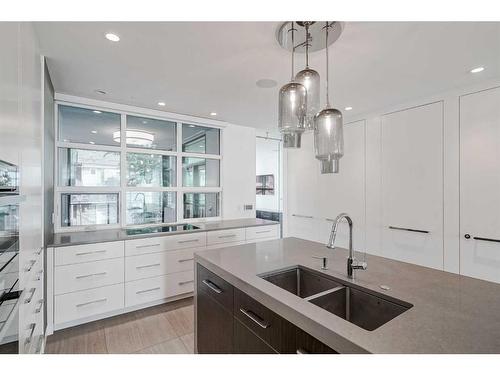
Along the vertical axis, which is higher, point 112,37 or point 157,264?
point 112,37

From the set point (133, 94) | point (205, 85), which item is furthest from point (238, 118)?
point (133, 94)

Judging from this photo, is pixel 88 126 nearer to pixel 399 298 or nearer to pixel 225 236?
pixel 225 236

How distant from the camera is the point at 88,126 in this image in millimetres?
3084

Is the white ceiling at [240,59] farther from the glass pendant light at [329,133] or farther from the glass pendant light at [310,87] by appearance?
the glass pendant light at [329,133]

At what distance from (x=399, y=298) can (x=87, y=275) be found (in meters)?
2.64

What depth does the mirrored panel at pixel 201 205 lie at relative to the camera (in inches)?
150

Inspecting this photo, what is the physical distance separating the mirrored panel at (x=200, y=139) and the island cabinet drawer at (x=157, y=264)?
1605mm

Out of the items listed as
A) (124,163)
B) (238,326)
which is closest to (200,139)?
(124,163)

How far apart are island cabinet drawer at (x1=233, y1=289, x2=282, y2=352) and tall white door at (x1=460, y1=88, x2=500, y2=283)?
2.59 meters

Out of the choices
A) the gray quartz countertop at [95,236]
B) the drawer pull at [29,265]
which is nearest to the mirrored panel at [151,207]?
the gray quartz countertop at [95,236]

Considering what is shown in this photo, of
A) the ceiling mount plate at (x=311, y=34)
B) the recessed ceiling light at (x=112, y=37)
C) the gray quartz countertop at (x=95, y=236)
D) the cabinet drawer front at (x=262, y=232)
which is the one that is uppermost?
the recessed ceiling light at (x=112, y=37)

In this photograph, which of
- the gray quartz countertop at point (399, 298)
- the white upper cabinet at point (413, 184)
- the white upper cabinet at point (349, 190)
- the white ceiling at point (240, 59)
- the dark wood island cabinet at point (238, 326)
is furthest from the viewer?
the white upper cabinet at point (349, 190)

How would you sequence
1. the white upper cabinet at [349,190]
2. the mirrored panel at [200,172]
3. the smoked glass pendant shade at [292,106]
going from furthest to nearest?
the mirrored panel at [200,172], the white upper cabinet at [349,190], the smoked glass pendant shade at [292,106]

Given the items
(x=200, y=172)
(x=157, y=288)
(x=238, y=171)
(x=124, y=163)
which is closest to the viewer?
(x=157, y=288)
